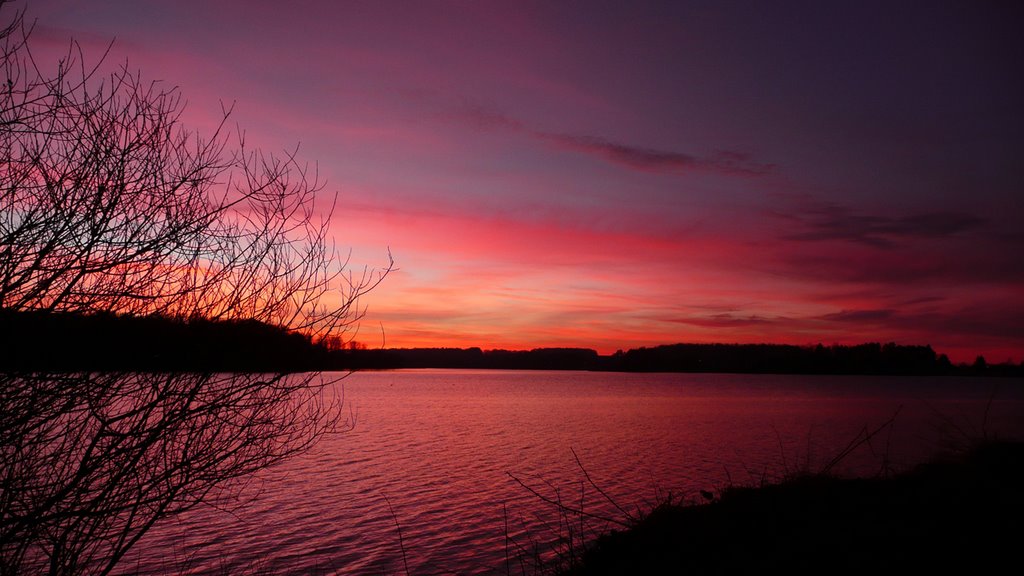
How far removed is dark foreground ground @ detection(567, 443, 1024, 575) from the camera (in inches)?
249

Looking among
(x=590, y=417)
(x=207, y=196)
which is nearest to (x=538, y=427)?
(x=590, y=417)

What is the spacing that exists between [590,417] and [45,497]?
181ft

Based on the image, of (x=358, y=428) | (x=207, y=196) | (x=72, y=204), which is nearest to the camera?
(x=72, y=204)

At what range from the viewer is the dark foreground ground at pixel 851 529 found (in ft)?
20.7

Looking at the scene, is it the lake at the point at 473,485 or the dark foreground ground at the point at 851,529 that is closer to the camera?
the dark foreground ground at the point at 851,529

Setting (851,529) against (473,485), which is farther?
(473,485)

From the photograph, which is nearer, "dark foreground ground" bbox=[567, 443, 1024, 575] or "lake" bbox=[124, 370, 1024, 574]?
"dark foreground ground" bbox=[567, 443, 1024, 575]

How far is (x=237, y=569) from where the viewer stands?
14.7 metres

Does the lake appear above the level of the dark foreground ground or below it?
below

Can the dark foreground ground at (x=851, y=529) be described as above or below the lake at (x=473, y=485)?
above

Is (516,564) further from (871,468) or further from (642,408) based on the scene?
(642,408)

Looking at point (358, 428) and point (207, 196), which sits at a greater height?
point (207, 196)

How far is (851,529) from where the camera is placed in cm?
756

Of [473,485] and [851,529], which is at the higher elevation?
[851,529]
